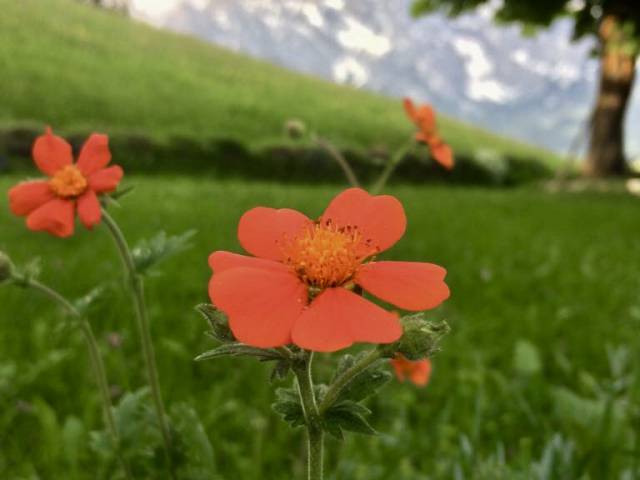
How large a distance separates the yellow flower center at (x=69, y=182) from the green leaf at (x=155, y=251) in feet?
0.47

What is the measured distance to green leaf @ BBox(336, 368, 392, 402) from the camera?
592mm

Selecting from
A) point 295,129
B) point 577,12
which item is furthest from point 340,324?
point 577,12

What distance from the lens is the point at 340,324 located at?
1.65 ft

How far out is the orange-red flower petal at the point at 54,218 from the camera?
3.09 ft

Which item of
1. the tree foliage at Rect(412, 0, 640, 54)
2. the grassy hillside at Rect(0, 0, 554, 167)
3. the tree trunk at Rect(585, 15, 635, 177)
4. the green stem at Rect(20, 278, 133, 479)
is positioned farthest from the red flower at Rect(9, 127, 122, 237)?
the tree trunk at Rect(585, 15, 635, 177)

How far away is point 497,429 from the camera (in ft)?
6.10

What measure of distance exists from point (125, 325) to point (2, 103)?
11844 millimetres

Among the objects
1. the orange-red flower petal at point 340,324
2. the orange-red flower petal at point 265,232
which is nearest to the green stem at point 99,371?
the orange-red flower petal at point 265,232

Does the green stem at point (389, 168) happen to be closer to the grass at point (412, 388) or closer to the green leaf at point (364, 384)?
the grass at point (412, 388)

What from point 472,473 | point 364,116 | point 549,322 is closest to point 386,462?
point 472,473

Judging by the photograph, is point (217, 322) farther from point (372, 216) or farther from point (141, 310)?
point (141, 310)

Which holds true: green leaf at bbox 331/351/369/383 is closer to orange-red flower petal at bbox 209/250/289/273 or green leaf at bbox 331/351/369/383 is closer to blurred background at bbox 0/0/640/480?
orange-red flower petal at bbox 209/250/289/273

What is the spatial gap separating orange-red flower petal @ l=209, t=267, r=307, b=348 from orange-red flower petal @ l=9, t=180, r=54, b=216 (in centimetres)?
60

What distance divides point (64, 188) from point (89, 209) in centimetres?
8
